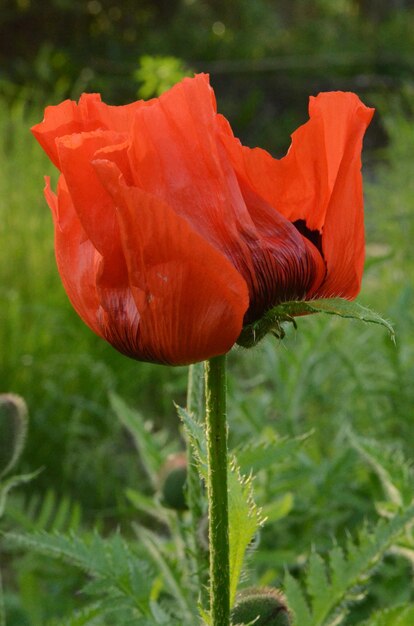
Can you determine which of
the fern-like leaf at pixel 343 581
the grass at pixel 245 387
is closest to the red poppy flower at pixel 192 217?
the fern-like leaf at pixel 343 581

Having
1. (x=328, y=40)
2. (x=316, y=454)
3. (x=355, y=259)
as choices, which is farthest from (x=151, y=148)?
(x=328, y=40)

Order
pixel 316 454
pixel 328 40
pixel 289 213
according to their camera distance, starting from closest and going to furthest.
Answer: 1. pixel 289 213
2. pixel 316 454
3. pixel 328 40

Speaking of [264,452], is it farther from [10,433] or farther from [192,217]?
[192,217]

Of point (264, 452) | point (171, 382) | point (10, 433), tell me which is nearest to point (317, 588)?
point (264, 452)

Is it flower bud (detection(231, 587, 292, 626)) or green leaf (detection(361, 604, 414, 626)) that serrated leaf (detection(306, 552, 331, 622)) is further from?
flower bud (detection(231, 587, 292, 626))

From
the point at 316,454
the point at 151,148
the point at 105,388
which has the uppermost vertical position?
the point at 151,148

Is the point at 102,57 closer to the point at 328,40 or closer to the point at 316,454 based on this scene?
the point at 328,40
